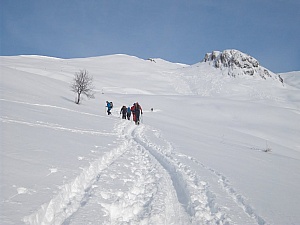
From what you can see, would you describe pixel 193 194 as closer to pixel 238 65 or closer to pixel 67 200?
pixel 67 200

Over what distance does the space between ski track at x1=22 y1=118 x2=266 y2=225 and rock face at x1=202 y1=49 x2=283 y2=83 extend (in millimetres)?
89876

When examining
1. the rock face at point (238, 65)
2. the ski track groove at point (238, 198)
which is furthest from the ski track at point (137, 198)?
the rock face at point (238, 65)

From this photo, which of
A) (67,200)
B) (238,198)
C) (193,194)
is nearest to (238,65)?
(238,198)

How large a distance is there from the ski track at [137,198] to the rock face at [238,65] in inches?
3538

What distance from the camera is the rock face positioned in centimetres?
9084

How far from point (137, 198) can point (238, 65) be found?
10004 cm

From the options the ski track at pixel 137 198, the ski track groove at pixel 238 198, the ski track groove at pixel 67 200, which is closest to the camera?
the ski track groove at pixel 67 200

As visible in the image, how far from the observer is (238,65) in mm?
93875

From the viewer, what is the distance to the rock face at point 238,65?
298ft

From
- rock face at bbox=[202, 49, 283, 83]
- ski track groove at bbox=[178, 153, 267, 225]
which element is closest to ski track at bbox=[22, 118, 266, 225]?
ski track groove at bbox=[178, 153, 267, 225]

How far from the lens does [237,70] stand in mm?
90688

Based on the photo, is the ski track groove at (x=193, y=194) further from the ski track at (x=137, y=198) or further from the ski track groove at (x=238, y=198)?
the ski track groove at (x=238, y=198)

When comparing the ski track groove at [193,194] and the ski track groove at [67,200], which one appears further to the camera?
the ski track groove at [193,194]

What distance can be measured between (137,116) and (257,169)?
11193mm
